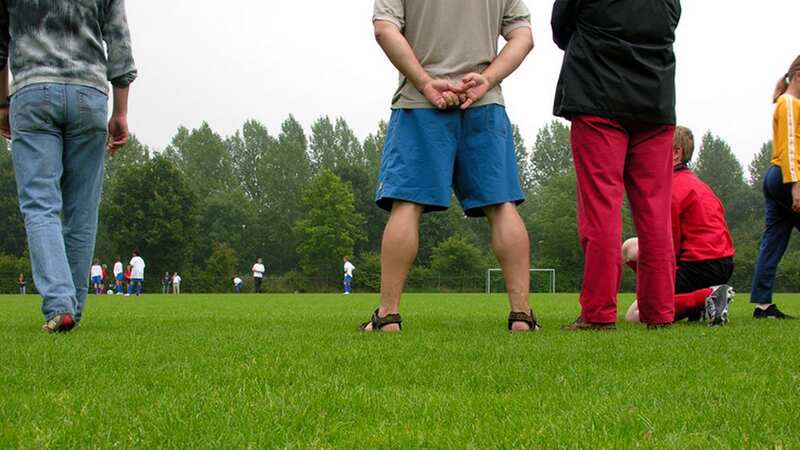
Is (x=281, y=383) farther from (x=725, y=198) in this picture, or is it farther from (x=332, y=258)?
(x=725, y=198)

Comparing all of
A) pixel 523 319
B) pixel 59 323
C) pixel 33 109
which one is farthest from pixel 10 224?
pixel 523 319

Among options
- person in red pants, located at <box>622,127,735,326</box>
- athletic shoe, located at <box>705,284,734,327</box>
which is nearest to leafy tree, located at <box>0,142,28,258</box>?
person in red pants, located at <box>622,127,735,326</box>

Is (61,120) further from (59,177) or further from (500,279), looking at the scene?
(500,279)

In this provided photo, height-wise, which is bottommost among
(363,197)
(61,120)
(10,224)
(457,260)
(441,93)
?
(61,120)

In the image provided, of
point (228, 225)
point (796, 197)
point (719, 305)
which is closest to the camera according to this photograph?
point (719, 305)

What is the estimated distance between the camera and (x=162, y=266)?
64.9 metres

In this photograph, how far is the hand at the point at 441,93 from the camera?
4.55 meters

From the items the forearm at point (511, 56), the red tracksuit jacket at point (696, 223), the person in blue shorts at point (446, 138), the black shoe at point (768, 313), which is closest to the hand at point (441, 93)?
the person in blue shorts at point (446, 138)

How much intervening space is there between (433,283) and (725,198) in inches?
2046

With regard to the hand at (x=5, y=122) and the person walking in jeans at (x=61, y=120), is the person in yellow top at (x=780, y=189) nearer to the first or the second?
the person walking in jeans at (x=61, y=120)

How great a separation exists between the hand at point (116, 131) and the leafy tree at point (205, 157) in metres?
79.6

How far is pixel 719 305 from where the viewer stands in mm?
5184

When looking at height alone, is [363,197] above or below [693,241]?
above

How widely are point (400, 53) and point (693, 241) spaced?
280cm
